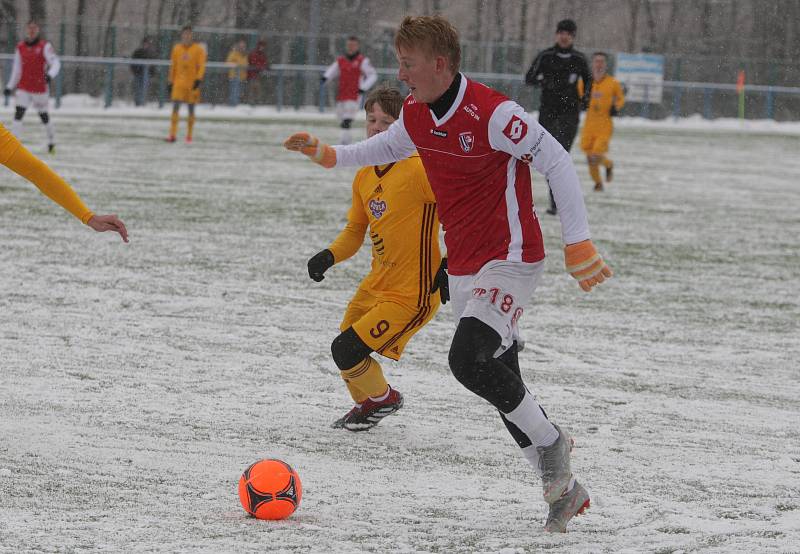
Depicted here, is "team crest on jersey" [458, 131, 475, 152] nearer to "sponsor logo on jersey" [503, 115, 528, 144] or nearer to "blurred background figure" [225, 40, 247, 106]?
"sponsor logo on jersey" [503, 115, 528, 144]

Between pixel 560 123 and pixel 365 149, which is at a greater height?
pixel 365 149

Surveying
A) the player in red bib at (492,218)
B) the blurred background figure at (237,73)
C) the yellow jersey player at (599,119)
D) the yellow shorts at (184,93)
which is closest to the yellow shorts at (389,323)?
the player in red bib at (492,218)

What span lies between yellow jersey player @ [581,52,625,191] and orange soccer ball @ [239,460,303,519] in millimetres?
13403

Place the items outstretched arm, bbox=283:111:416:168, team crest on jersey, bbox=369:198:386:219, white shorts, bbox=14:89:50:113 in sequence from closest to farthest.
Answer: outstretched arm, bbox=283:111:416:168, team crest on jersey, bbox=369:198:386:219, white shorts, bbox=14:89:50:113

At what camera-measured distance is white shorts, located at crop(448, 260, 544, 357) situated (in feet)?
14.8

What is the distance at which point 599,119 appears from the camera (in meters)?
17.9

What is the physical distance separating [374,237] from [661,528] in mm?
1972

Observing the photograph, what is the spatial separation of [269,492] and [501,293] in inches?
41.1

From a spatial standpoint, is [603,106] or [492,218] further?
[603,106]

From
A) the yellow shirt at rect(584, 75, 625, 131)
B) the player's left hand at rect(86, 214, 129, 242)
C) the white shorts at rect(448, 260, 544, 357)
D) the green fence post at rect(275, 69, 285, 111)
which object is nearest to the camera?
the white shorts at rect(448, 260, 544, 357)

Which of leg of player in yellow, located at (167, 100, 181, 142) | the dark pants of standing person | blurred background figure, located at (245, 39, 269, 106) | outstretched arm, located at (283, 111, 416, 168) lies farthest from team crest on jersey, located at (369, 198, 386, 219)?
blurred background figure, located at (245, 39, 269, 106)

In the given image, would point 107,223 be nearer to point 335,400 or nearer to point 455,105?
point 455,105

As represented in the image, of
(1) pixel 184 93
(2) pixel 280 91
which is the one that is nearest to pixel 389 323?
(1) pixel 184 93

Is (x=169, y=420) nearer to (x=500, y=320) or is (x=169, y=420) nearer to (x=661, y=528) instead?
(x=500, y=320)
